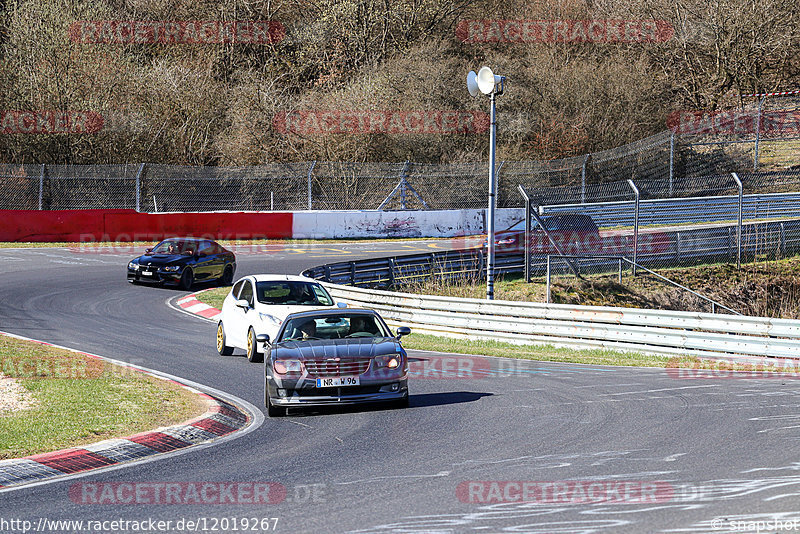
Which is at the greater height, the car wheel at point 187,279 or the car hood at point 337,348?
the car wheel at point 187,279

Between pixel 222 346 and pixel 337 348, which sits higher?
pixel 337 348

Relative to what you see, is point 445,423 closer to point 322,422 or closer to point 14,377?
point 322,422

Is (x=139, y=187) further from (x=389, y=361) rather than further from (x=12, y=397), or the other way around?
(x=389, y=361)

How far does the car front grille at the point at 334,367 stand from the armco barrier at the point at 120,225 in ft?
87.2

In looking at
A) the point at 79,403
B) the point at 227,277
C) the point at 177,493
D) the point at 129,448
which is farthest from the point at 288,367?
the point at 227,277

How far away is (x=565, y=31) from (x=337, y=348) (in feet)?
156

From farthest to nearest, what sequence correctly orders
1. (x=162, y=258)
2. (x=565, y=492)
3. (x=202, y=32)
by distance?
(x=202, y=32)
(x=162, y=258)
(x=565, y=492)

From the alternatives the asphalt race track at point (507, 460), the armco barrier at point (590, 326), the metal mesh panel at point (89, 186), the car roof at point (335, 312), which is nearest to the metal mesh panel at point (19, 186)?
the metal mesh panel at point (89, 186)

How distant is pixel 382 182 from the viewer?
132 feet

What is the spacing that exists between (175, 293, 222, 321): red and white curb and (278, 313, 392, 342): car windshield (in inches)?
415

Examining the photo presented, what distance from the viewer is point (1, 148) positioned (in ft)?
141

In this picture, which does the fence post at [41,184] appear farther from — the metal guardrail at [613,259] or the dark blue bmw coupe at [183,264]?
the metal guardrail at [613,259]

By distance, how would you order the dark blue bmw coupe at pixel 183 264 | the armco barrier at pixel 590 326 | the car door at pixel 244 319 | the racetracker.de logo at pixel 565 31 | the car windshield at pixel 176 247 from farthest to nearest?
the racetracker.de logo at pixel 565 31 → the car windshield at pixel 176 247 → the dark blue bmw coupe at pixel 183 264 → the car door at pixel 244 319 → the armco barrier at pixel 590 326

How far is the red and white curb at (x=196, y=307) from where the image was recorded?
22.9 m
